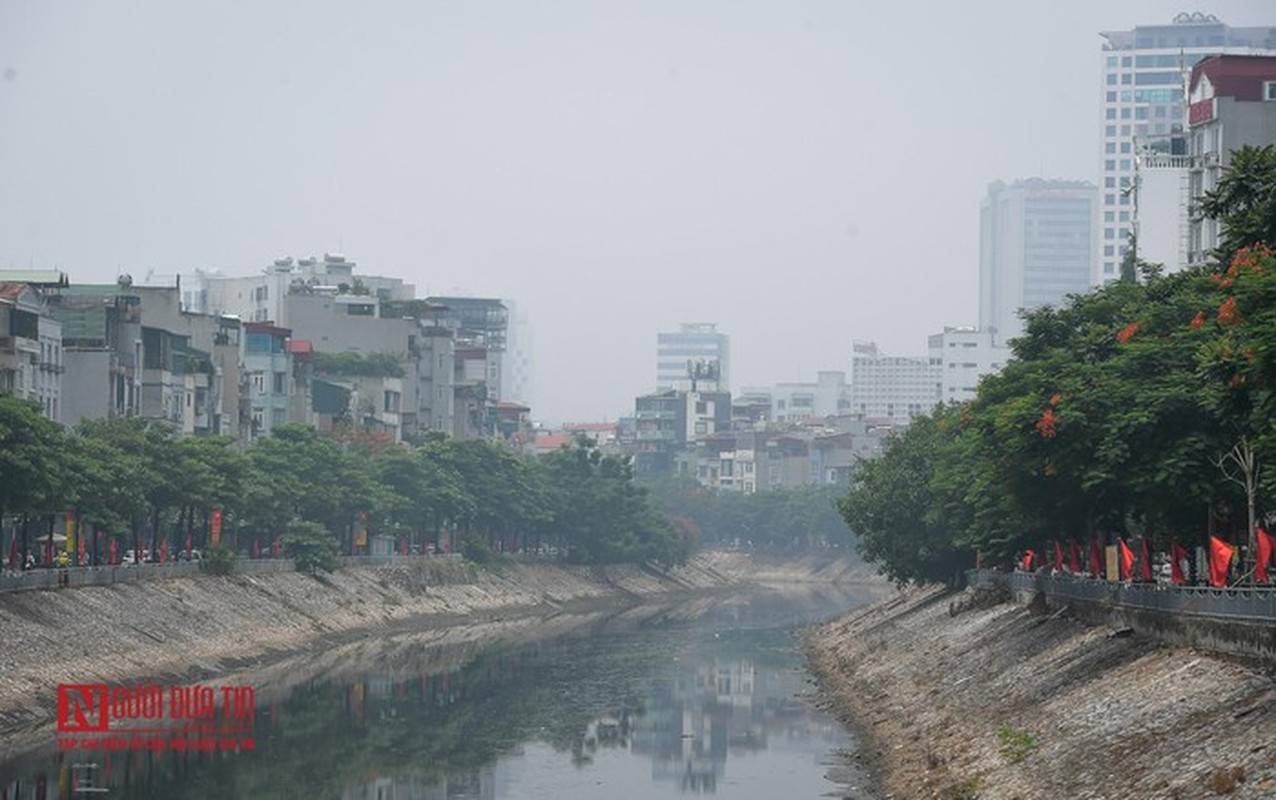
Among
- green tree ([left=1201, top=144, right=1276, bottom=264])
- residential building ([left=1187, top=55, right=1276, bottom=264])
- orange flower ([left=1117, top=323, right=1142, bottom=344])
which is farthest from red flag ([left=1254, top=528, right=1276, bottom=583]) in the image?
residential building ([left=1187, top=55, right=1276, bottom=264])

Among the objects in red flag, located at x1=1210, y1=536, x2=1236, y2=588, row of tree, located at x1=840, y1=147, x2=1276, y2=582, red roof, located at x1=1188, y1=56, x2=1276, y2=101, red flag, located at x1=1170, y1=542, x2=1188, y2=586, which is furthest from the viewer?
red roof, located at x1=1188, y1=56, x2=1276, y2=101

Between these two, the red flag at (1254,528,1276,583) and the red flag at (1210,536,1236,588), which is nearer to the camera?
the red flag at (1254,528,1276,583)

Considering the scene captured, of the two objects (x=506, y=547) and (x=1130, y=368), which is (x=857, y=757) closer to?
(x=1130, y=368)

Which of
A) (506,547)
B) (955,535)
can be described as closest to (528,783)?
(955,535)

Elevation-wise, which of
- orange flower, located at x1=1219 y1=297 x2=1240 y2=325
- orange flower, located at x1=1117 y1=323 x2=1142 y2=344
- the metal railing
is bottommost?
the metal railing

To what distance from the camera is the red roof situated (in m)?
116

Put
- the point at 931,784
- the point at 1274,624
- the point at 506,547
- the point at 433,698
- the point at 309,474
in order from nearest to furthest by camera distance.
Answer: the point at 1274,624, the point at 931,784, the point at 433,698, the point at 309,474, the point at 506,547

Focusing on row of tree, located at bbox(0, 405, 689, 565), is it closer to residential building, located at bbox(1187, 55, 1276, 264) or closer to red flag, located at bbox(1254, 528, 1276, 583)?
red flag, located at bbox(1254, 528, 1276, 583)

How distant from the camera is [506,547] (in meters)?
181

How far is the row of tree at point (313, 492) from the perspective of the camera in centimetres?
9044

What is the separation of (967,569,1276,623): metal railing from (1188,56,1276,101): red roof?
3992 centimetres

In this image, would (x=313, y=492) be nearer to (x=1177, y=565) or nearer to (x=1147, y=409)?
(x=1177, y=565)

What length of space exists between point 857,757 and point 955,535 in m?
40.3

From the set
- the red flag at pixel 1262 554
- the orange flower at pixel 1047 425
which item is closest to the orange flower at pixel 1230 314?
the red flag at pixel 1262 554
